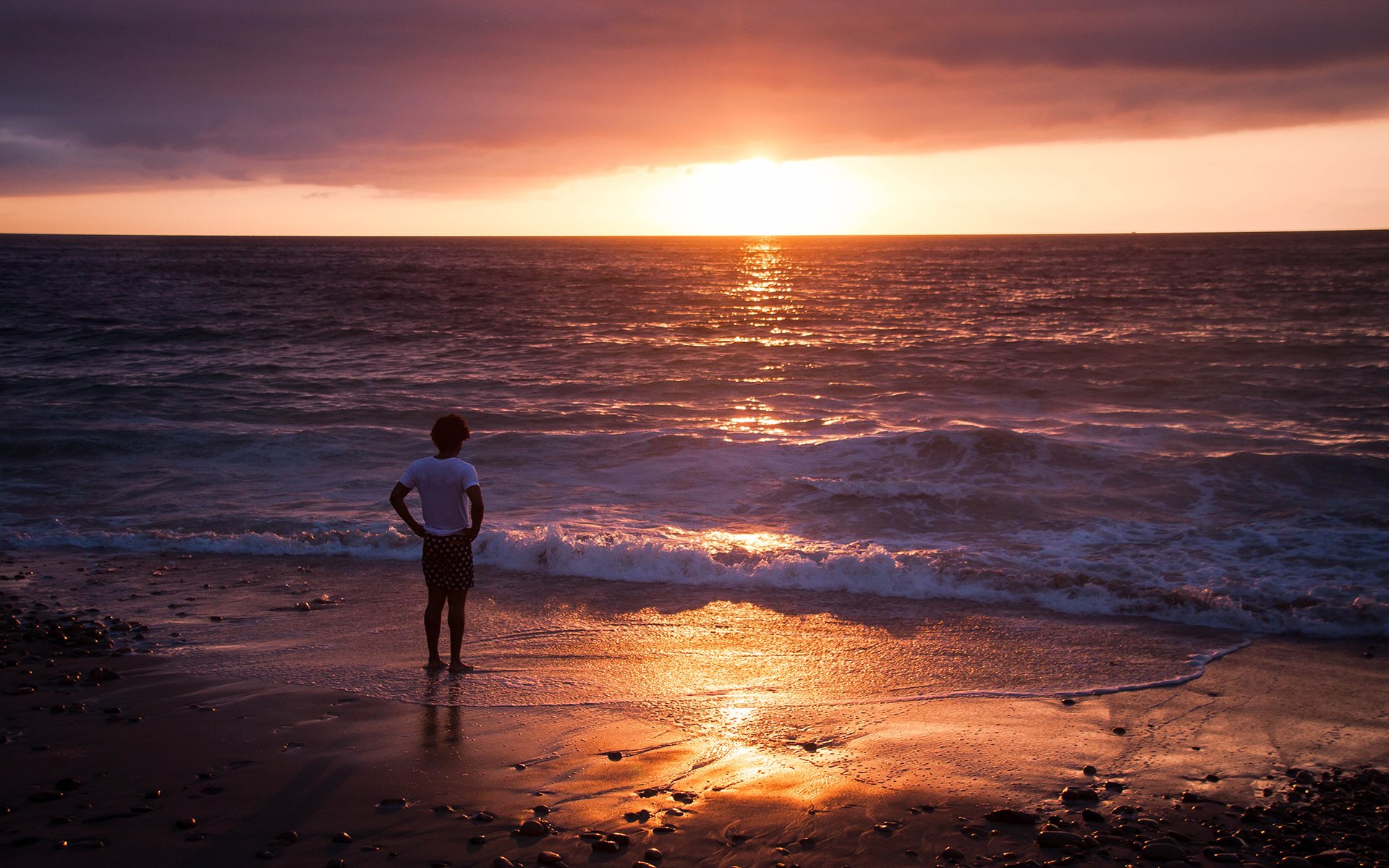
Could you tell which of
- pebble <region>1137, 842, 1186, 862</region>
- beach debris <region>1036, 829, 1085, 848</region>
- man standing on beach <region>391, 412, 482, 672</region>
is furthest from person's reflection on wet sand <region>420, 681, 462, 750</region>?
pebble <region>1137, 842, 1186, 862</region>

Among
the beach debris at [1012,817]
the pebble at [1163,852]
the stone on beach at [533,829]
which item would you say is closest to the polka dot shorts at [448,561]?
the stone on beach at [533,829]

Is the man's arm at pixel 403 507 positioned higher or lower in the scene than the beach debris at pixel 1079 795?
higher

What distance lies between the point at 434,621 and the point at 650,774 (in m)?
2.22

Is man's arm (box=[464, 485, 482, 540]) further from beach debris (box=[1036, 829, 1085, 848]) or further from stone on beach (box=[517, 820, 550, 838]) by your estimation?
beach debris (box=[1036, 829, 1085, 848])

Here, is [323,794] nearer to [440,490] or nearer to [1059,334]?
[440,490]

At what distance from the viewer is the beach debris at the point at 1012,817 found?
4.30 m

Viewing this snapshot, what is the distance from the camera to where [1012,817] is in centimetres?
432

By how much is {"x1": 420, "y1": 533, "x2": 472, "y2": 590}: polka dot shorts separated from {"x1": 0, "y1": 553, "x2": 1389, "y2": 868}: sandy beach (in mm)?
658

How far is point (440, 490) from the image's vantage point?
5992mm

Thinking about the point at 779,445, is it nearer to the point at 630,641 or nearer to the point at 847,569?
the point at 847,569

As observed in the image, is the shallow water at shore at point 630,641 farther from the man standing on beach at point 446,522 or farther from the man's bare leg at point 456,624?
the man standing on beach at point 446,522

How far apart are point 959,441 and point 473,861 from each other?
11.2 metres

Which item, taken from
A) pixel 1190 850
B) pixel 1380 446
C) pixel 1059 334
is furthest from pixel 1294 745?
pixel 1059 334

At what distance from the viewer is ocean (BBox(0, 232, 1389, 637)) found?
9070mm
